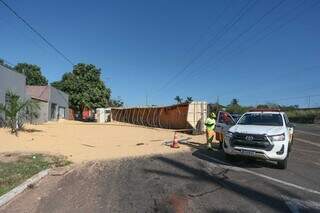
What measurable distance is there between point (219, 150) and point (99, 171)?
25.6ft

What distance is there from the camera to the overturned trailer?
31328 millimetres

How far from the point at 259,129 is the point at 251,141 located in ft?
2.08

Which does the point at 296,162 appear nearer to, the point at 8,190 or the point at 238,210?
the point at 238,210

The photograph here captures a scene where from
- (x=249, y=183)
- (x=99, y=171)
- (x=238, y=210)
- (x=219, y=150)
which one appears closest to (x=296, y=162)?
(x=219, y=150)

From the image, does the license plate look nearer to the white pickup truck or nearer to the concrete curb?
the white pickup truck

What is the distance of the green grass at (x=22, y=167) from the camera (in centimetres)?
1005

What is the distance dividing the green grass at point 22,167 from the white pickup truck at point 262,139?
5759mm

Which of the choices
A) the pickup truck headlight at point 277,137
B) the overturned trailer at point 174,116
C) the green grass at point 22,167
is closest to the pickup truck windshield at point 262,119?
the pickup truck headlight at point 277,137

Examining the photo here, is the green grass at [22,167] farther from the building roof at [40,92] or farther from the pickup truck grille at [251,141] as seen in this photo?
the building roof at [40,92]

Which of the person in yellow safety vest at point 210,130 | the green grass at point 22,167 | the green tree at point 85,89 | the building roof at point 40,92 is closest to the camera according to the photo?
the green grass at point 22,167

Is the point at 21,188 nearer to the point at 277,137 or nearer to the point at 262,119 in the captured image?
the point at 277,137

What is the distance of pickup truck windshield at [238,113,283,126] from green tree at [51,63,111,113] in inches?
2210

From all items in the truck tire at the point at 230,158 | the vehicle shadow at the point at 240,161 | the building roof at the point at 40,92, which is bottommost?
the vehicle shadow at the point at 240,161

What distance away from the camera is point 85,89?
69.8 meters
